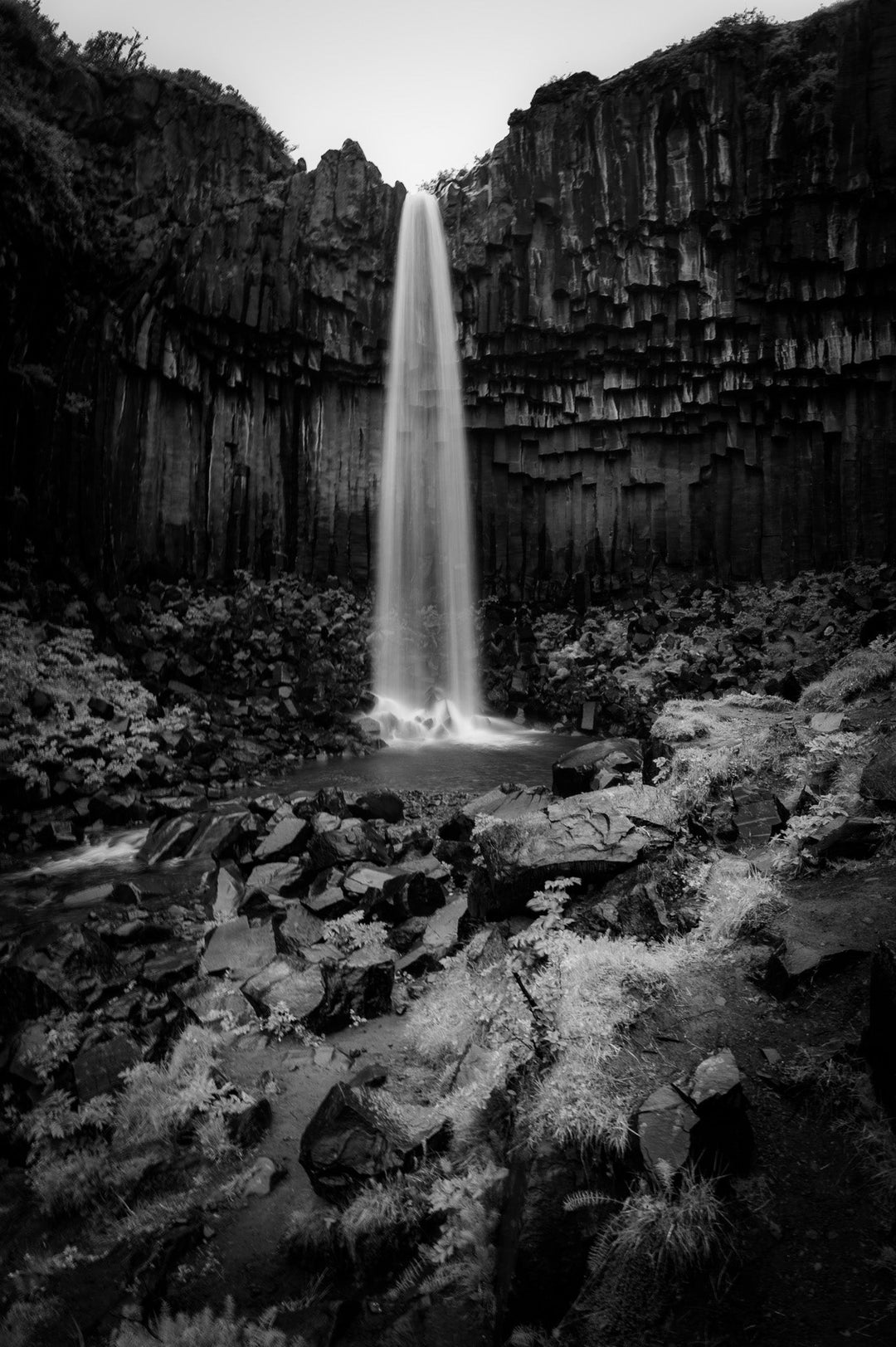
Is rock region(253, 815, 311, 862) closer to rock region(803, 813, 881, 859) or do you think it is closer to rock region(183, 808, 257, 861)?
rock region(183, 808, 257, 861)

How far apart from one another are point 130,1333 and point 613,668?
19.0 metres

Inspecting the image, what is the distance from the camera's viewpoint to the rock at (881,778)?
15.8 feet

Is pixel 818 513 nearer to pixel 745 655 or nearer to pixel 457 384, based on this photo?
pixel 745 655

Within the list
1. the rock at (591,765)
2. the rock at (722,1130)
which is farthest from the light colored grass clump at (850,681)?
the rock at (722,1130)

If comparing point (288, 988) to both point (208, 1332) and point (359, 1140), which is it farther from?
point (208, 1332)

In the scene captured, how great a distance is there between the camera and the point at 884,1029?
285 centimetres

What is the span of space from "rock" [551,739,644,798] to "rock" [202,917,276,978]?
4.18m

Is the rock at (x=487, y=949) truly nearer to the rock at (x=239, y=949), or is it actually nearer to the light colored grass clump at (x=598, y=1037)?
the light colored grass clump at (x=598, y=1037)

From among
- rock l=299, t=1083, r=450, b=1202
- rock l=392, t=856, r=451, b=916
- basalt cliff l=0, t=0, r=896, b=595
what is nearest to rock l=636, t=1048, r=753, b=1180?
rock l=299, t=1083, r=450, b=1202

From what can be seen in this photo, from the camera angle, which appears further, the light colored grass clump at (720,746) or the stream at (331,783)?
the stream at (331,783)

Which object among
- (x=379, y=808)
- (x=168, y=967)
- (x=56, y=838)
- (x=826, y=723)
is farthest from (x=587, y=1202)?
(x=56, y=838)

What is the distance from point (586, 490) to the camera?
82.1 feet

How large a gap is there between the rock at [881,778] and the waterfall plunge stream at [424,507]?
15.7 meters

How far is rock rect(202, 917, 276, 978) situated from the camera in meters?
5.73
